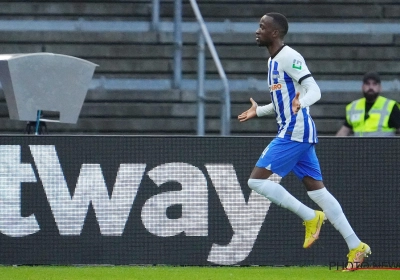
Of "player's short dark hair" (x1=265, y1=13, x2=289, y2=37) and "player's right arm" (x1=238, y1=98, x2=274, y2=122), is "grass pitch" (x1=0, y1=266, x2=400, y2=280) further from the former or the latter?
"player's short dark hair" (x1=265, y1=13, x2=289, y2=37)

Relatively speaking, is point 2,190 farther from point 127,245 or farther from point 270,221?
point 270,221

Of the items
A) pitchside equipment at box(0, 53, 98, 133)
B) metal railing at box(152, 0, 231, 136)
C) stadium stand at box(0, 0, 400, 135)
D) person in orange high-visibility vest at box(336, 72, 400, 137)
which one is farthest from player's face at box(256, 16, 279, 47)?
stadium stand at box(0, 0, 400, 135)

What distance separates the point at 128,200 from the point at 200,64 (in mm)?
2772

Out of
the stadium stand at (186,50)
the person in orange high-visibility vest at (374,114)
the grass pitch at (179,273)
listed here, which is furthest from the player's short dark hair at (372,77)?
the grass pitch at (179,273)

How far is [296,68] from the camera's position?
7699 mm

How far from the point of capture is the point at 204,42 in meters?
11.4

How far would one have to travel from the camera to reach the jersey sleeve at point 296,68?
25.2 ft

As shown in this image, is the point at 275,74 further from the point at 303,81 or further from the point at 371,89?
the point at 371,89

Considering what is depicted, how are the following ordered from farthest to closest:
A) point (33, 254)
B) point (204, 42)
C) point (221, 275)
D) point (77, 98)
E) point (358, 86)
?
1. point (358, 86)
2. point (204, 42)
3. point (77, 98)
4. point (33, 254)
5. point (221, 275)

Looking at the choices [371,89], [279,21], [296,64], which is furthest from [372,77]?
[296,64]

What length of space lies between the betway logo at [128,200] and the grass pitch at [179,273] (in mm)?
295

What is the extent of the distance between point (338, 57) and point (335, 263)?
14.8 feet

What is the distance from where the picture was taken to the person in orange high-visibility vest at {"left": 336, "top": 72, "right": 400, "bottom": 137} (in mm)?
10508

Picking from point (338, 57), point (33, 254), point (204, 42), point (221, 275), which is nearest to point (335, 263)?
point (221, 275)
